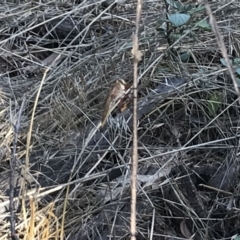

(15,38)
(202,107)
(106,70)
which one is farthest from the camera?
(15,38)

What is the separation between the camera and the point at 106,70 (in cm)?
198

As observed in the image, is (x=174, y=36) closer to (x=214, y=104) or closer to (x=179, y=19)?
(x=179, y=19)

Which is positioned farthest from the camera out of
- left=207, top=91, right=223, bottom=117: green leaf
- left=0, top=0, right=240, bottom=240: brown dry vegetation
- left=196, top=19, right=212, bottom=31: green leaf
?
left=196, top=19, right=212, bottom=31: green leaf

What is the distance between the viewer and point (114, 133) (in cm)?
173

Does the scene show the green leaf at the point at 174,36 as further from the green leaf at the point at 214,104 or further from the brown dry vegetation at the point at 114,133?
the green leaf at the point at 214,104

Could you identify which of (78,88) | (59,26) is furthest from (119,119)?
(59,26)

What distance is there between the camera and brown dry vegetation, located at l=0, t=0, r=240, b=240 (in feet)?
5.03

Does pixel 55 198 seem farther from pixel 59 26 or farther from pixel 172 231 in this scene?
pixel 59 26

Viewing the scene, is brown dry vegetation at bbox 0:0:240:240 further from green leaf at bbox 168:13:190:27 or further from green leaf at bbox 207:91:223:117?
green leaf at bbox 168:13:190:27

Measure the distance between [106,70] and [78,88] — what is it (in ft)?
0.47

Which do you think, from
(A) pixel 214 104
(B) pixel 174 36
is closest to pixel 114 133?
(A) pixel 214 104

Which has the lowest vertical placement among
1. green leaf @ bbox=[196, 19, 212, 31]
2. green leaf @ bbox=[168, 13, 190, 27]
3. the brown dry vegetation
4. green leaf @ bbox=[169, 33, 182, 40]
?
the brown dry vegetation

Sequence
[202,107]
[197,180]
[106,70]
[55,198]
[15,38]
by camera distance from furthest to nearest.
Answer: [15,38] < [106,70] < [202,107] < [197,180] < [55,198]

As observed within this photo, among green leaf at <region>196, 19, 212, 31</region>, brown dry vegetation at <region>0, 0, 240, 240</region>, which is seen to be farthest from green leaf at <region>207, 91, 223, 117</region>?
green leaf at <region>196, 19, 212, 31</region>
